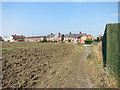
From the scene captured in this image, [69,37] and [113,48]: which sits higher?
[69,37]

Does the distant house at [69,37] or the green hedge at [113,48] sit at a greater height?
the distant house at [69,37]

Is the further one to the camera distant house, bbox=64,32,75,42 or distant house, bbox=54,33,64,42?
distant house, bbox=54,33,64,42

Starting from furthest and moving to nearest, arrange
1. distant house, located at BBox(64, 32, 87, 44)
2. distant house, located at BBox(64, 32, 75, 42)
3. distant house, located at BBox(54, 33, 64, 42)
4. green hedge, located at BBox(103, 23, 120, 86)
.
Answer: distant house, located at BBox(54, 33, 64, 42)
distant house, located at BBox(64, 32, 75, 42)
distant house, located at BBox(64, 32, 87, 44)
green hedge, located at BBox(103, 23, 120, 86)

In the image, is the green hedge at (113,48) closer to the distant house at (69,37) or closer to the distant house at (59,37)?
the distant house at (69,37)

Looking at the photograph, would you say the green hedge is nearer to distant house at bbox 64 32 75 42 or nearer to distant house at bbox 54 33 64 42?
distant house at bbox 64 32 75 42

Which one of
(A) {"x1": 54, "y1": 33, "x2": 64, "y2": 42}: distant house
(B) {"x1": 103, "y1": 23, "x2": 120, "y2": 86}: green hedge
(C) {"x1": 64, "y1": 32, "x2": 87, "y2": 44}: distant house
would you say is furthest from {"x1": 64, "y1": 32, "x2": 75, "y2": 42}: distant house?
(B) {"x1": 103, "y1": 23, "x2": 120, "y2": 86}: green hedge

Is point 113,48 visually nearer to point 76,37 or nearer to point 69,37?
point 76,37

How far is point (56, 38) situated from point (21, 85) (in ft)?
224

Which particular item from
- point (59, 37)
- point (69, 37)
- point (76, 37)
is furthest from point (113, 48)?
point (59, 37)

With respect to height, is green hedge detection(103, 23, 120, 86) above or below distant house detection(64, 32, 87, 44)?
below

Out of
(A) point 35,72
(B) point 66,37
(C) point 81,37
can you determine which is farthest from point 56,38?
(A) point 35,72

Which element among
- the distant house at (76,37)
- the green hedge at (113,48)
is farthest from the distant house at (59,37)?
the green hedge at (113,48)

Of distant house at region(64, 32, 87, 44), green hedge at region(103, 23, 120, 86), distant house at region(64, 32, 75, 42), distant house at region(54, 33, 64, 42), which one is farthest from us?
distant house at region(54, 33, 64, 42)

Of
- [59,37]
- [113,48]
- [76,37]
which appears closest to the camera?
[113,48]
